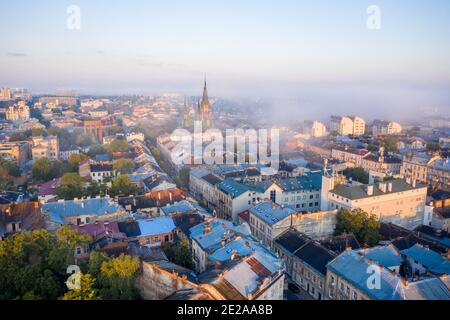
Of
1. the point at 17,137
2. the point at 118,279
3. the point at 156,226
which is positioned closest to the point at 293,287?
the point at 156,226

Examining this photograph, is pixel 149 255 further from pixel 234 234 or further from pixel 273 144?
pixel 273 144

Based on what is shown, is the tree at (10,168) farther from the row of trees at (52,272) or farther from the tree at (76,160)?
the row of trees at (52,272)

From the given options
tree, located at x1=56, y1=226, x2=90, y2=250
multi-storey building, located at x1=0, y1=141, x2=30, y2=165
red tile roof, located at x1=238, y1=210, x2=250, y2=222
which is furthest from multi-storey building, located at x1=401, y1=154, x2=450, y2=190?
Result: multi-storey building, located at x1=0, y1=141, x2=30, y2=165

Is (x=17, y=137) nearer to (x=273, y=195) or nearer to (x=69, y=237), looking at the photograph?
(x=273, y=195)

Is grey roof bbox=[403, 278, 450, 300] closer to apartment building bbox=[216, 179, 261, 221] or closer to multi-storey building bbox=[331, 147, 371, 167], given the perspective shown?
apartment building bbox=[216, 179, 261, 221]

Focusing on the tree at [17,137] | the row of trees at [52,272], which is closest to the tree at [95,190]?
the row of trees at [52,272]
